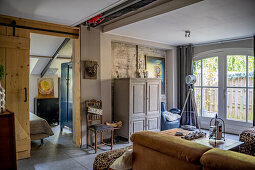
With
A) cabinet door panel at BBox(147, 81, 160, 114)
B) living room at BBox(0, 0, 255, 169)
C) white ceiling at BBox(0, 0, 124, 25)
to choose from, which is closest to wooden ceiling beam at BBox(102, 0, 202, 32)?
living room at BBox(0, 0, 255, 169)

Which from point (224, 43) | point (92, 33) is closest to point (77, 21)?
point (92, 33)

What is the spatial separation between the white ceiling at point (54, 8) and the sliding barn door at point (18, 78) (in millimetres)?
396

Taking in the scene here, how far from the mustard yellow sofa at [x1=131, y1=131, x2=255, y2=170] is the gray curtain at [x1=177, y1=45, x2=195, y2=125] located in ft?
14.3

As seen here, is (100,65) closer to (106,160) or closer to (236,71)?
(106,160)

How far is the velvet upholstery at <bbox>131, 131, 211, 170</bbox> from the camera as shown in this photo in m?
1.62

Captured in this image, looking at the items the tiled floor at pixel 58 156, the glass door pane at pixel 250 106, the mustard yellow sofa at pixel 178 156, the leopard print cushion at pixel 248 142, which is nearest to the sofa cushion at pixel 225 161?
the mustard yellow sofa at pixel 178 156

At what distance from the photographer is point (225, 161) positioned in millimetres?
1409

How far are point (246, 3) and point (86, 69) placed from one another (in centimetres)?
314

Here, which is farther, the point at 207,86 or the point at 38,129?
the point at 207,86

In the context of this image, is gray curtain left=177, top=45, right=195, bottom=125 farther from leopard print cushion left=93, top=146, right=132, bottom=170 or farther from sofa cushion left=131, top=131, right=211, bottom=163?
sofa cushion left=131, top=131, right=211, bottom=163

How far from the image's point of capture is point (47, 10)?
10.9ft

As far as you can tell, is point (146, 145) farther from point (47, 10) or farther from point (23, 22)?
point (23, 22)

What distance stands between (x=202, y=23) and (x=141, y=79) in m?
1.79

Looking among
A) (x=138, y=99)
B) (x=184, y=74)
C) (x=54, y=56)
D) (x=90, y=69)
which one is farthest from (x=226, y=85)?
(x=54, y=56)
